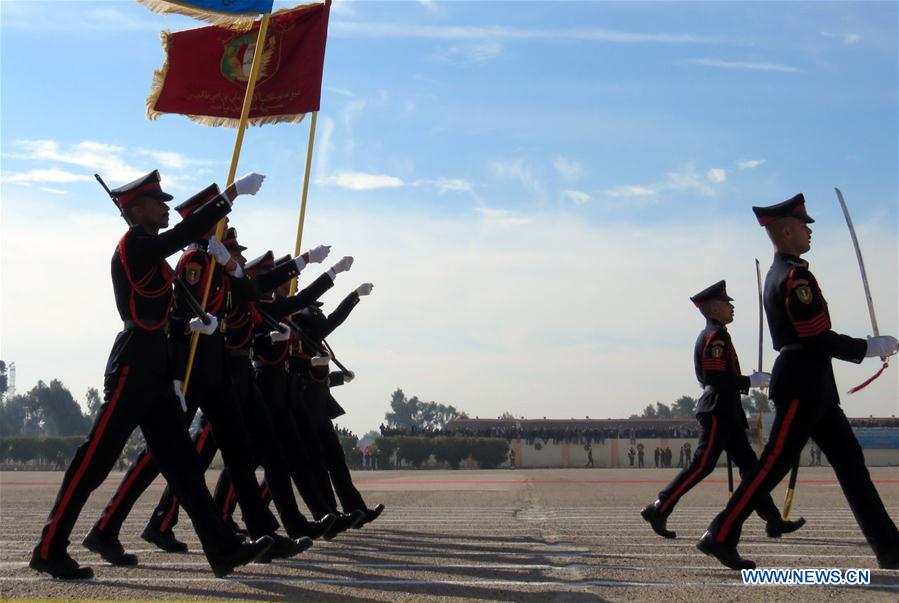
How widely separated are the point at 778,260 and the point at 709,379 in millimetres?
2605

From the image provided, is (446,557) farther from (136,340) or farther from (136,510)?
(136,510)

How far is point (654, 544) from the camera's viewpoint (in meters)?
8.12

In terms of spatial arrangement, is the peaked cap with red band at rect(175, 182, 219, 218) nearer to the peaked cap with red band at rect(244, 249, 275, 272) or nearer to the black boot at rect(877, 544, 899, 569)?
the peaked cap with red band at rect(244, 249, 275, 272)

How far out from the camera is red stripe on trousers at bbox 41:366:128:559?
6.10m

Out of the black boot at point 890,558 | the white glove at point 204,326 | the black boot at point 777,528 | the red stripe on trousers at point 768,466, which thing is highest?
the white glove at point 204,326

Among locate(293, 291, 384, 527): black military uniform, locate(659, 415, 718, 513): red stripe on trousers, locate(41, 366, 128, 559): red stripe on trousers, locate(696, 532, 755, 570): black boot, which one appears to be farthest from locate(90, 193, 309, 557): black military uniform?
locate(659, 415, 718, 513): red stripe on trousers

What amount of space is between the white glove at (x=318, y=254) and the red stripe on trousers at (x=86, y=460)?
8.40ft

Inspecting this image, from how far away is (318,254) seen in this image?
8539 millimetres

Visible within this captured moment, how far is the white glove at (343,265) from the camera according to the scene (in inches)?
358

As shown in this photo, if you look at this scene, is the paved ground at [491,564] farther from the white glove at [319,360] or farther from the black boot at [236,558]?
the white glove at [319,360]

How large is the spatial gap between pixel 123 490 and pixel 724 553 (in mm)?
3650

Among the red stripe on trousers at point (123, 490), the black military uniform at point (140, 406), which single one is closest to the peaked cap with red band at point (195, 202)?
the black military uniform at point (140, 406)

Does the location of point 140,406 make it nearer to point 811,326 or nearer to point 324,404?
point 811,326

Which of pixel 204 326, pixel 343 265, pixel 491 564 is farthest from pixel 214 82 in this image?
pixel 491 564
